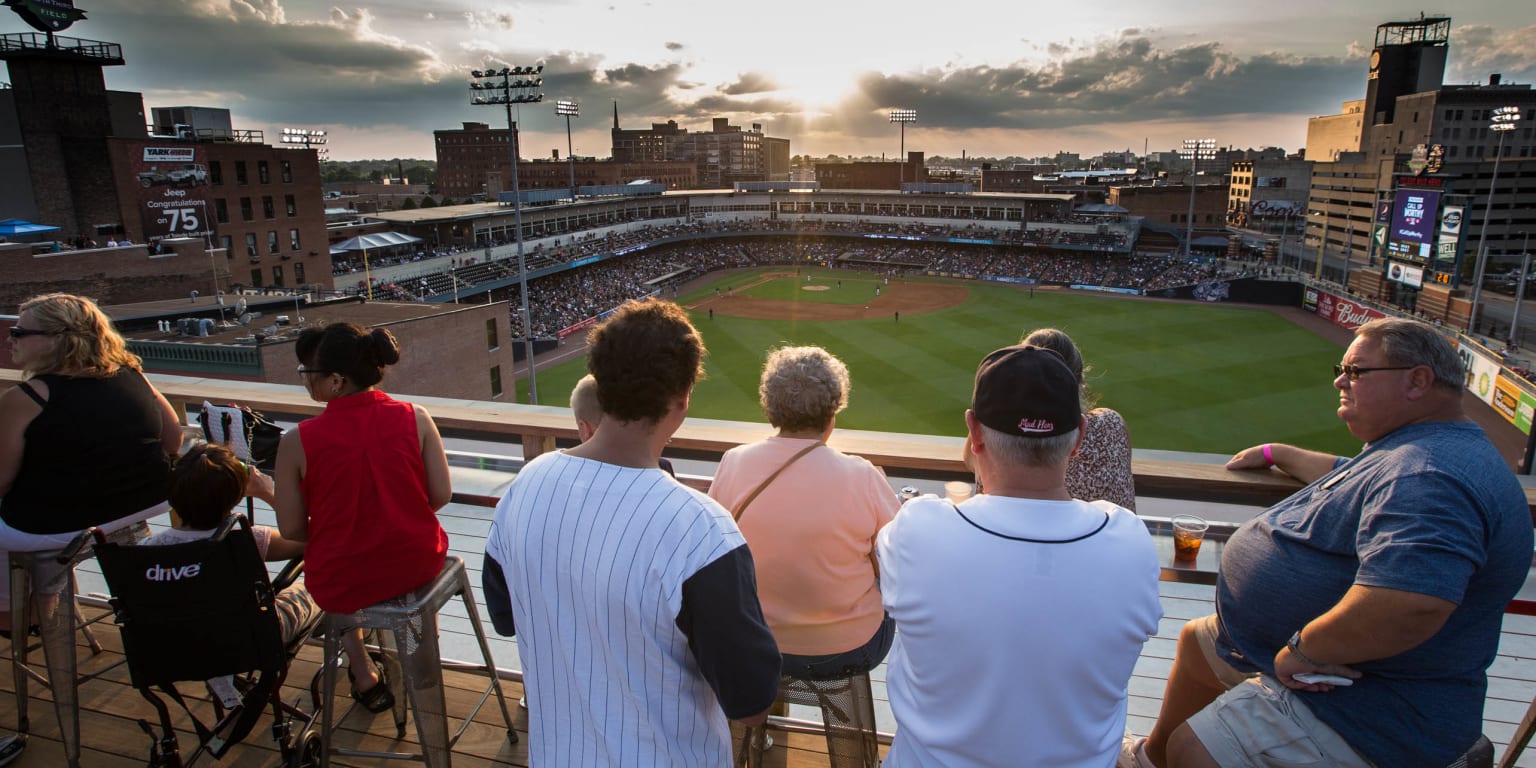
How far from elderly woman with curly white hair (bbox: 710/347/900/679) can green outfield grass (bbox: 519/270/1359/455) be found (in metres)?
21.1

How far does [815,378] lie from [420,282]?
43305 mm

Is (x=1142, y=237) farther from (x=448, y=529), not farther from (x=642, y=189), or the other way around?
(x=448, y=529)

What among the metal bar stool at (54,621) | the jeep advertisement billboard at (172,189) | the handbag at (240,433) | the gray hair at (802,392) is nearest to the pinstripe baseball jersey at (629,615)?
the gray hair at (802,392)

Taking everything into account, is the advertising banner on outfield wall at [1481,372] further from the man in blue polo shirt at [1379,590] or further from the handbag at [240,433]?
the handbag at [240,433]

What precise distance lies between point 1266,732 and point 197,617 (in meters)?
3.51

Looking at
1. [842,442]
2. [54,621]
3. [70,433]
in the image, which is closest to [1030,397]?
[842,442]

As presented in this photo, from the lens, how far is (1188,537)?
11.1 ft

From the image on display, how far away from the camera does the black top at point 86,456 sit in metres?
3.23

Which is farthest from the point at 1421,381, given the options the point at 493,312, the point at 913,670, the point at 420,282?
the point at 420,282

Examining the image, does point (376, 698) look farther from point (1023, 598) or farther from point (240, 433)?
point (1023, 598)

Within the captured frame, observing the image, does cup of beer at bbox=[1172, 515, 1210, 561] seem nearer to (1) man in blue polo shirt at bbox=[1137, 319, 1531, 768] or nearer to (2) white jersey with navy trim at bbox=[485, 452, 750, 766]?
(1) man in blue polo shirt at bbox=[1137, 319, 1531, 768]

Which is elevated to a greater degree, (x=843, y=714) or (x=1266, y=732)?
(x=1266, y=732)

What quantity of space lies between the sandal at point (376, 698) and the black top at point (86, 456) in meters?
1.33

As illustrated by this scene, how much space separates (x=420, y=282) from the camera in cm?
4141
